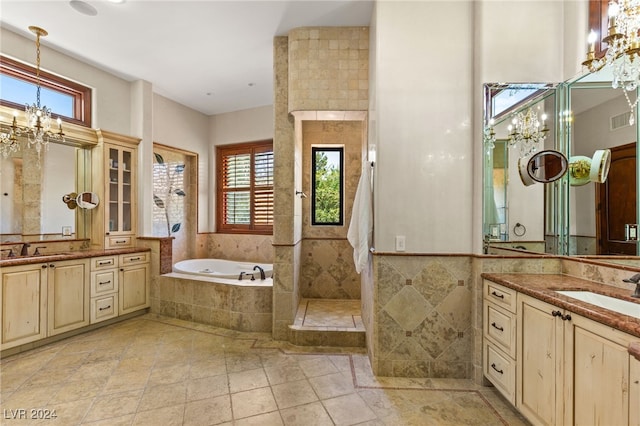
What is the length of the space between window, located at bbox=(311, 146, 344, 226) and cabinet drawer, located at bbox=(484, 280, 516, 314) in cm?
233

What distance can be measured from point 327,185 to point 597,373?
10.9 ft

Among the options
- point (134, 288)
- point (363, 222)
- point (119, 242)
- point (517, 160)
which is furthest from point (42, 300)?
point (517, 160)

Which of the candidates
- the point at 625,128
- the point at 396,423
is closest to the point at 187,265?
the point at 396,423

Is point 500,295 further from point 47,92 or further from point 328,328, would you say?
point 47,92

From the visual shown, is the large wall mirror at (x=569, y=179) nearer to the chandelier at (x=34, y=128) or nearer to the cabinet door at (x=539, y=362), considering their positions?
the cabinet door at (x=539, y=362)

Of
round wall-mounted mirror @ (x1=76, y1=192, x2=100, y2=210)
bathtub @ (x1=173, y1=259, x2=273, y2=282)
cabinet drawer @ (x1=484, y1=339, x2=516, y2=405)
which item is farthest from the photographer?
bathtub @ (x1=173, y1=259, x2=273, y2=282)

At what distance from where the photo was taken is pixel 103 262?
3229 mm

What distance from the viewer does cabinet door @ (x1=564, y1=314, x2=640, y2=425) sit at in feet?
3.68

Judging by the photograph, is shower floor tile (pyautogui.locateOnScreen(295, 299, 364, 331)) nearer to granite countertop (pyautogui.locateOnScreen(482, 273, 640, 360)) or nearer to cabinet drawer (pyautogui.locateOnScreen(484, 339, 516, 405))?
cabinet drawer (pyautogui.locateOnScreen(484, 339, 516, 405))

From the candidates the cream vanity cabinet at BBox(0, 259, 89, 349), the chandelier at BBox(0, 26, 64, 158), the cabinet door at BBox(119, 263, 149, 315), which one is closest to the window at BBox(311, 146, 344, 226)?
the cabinet door at BBox(119, 263, 149, 315)

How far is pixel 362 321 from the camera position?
3068mm

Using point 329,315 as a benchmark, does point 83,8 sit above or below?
above

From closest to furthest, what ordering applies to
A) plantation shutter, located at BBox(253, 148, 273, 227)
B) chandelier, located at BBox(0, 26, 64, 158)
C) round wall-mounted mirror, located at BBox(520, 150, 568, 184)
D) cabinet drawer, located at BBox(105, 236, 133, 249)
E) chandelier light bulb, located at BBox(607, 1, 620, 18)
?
chandelier light bulb, located at BBox(607, 1, 620, 18) < round wall-mounted mirror, located at BBox(520, 150, 568, 184) < chandelier, located at BBox(0, 26, 64, 158) < cabinet drawer, located at BBox(105, 236, 133, 249) < plantation shutter, located at BBox(253, 148, 273, 227)

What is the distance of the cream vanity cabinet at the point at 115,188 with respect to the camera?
11.4 ft
